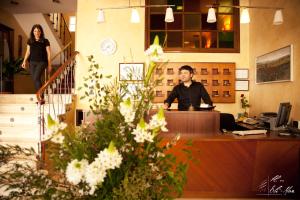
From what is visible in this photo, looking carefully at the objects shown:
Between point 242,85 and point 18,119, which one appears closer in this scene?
point 18,119

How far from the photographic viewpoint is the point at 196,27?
6250 mm

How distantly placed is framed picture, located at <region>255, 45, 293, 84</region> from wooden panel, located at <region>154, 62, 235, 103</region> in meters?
0.63

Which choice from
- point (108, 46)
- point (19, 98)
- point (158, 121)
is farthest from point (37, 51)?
point (158, 121)

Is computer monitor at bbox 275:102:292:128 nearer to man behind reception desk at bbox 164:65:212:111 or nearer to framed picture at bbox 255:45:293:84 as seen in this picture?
framed picture at bbox 255:45:293:84

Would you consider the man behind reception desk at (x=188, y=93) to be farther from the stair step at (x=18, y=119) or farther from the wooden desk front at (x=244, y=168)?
the stair step at (x=18, y=119)

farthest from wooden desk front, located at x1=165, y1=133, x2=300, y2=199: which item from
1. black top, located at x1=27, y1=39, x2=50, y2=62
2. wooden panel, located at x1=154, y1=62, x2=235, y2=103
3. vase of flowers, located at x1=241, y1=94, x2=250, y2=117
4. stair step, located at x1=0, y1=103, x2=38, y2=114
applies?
black top, located at x1=27, y1=39, x2=50, y2=62

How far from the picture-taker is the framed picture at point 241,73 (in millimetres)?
6137

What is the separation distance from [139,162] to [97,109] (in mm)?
224

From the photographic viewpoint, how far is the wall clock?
241 inches

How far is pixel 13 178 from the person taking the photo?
82 cm

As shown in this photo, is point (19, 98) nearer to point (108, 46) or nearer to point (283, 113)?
point (108, 46)

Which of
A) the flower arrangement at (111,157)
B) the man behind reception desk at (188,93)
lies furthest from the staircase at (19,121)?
the flower arrangement at (111,157)

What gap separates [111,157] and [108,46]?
560 centimetres

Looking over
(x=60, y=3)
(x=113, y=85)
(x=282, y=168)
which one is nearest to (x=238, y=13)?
(x=282, y=168)
